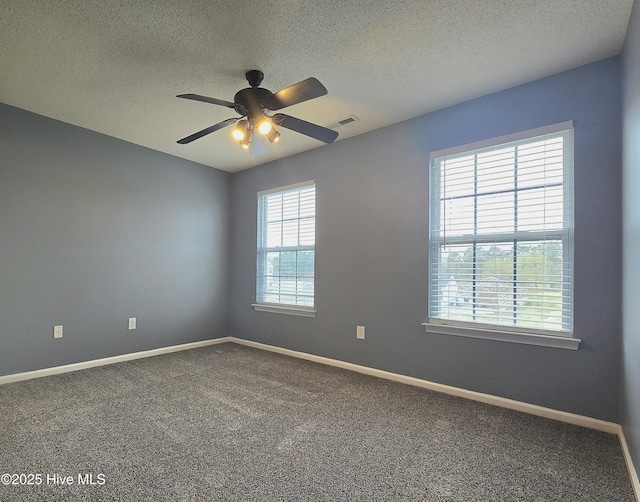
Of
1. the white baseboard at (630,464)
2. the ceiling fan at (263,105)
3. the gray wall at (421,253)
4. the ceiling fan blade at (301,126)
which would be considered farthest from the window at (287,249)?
the white baseboard at (630,464)

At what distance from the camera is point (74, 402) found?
2494mm

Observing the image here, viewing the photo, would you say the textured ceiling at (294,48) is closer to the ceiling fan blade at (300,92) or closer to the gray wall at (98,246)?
the ceiling fan blade at (300,92)

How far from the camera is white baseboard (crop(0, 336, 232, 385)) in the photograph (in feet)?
9.64

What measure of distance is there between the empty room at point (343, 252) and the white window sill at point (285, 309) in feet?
0.22

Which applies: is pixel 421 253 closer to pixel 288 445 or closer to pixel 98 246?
pixel 288 445

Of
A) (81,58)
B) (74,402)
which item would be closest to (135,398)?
(74,402)

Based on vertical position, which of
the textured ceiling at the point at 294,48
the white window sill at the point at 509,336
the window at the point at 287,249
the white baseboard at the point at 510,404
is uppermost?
the textured ceiling at the point at 294,48

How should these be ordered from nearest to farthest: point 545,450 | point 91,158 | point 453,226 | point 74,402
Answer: point 545,450 < point 74,402 < point 453,226 < point 91,158

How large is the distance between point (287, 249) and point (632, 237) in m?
3.15

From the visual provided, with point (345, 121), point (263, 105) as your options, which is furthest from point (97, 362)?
point (345, 121)

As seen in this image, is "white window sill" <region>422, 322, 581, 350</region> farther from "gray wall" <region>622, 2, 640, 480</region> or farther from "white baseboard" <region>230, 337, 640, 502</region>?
"white baseboard" <region>230, 337, 640, 502</region>

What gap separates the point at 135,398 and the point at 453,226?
294 cm

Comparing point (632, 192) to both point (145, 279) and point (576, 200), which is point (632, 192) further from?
point (145, 279)

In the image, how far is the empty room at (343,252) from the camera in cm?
176
